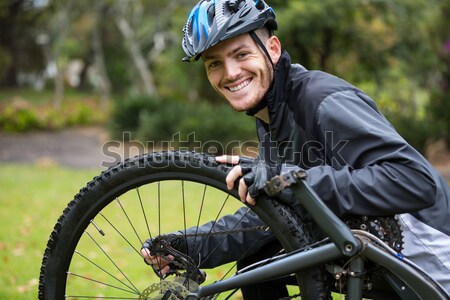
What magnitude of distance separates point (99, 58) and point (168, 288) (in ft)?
79.7

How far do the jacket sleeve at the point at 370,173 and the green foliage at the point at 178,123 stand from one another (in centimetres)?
1075

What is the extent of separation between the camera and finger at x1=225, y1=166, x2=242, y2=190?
85.5 inches

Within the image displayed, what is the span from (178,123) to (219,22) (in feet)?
41.4

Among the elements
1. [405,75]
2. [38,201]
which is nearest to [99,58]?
[405,75]

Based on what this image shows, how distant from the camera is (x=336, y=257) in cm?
209

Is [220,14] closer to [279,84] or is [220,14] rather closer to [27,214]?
[279,84]

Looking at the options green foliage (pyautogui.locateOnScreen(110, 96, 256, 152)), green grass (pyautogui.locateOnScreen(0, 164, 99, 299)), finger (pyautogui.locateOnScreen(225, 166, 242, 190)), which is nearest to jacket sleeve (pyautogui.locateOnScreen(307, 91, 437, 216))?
finger (pyautogui.locateOnScreen(225, 166, 242, 190))

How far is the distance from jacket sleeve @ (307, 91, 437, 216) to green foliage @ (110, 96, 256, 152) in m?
10.7

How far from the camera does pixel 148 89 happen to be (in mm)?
22453

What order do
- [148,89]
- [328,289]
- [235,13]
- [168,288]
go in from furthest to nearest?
[148,89] < [235,13] < [168,288] < [328,289]

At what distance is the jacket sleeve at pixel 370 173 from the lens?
2.12 metres

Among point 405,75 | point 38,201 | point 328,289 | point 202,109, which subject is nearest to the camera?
point 328,289

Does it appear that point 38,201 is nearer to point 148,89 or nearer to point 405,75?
point 405,75

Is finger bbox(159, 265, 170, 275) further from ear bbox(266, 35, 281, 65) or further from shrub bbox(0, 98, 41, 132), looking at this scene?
shrub bbox(0, 98, 41, 132)
